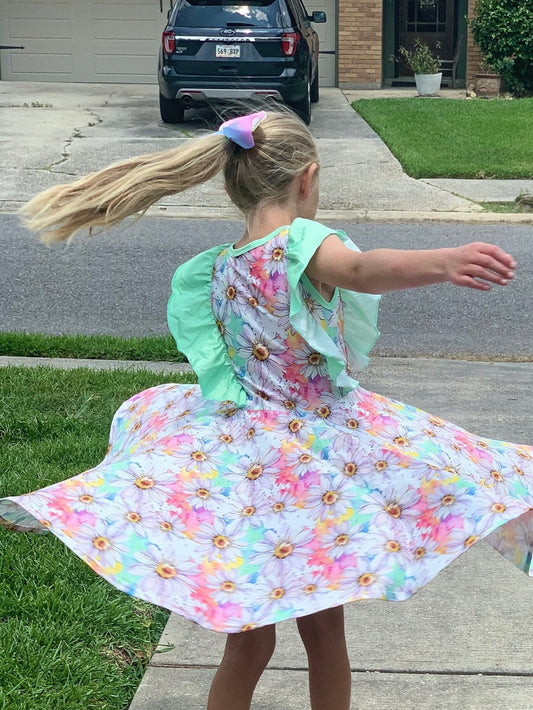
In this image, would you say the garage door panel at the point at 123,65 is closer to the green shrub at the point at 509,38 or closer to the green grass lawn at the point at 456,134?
the green grass lawn at the point at 456,134

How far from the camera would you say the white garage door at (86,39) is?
2020cm

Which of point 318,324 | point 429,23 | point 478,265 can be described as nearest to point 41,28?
point 429,23

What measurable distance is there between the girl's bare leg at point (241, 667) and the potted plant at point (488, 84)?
1715cm

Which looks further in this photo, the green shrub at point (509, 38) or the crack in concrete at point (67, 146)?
the green shrub at point (509, 38)

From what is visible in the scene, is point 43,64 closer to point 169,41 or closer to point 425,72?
point 425,72

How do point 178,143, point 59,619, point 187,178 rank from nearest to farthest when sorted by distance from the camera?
point 187,178 < point 59,619 < point 178,143

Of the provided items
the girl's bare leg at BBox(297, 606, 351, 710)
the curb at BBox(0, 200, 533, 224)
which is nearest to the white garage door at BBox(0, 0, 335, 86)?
the curb at BBox(0, 200, 533, 224)

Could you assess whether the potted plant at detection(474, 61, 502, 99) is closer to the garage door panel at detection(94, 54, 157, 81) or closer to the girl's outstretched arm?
the garage door panel at detection(94, 54, 157, 81)

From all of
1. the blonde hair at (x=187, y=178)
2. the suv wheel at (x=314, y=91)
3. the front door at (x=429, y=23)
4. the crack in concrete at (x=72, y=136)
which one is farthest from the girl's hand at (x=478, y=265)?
the front door at (x=429, y=23)

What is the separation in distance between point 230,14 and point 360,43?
6683mm

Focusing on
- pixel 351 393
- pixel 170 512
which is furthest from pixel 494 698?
pixel 170 512

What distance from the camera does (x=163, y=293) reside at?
7289 mm

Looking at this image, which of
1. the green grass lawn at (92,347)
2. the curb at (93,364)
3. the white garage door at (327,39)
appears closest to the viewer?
the curb at (93,364)

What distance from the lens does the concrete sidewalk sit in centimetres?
1037
